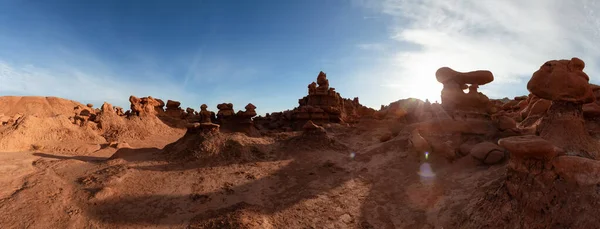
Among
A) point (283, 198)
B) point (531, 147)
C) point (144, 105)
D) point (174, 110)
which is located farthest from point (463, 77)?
point (174, 110)

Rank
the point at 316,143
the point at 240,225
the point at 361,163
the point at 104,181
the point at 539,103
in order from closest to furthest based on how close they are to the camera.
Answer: the point at 240,225 → the point at 104,181 → the point at 539,103 → the point at 361,163 → the point at 316,143

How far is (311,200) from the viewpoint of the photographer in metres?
9.12

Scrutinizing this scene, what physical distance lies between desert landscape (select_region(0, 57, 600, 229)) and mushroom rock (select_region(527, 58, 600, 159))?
29mm

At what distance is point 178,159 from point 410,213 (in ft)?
31.3

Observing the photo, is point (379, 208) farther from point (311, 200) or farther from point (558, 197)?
point (558, 197)

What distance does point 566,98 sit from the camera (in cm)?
751

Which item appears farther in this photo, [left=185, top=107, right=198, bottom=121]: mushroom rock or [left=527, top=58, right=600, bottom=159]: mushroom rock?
[left=185, top=107, right=198, bottom=121]: mushroom rock

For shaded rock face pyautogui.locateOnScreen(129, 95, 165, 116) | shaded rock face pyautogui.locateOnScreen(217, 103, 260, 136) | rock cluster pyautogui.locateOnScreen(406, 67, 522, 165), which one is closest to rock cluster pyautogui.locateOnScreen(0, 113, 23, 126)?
shaded rock face pyautogui.locateOnScreen(129, 95, 165, 116)

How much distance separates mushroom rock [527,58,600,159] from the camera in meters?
7.34

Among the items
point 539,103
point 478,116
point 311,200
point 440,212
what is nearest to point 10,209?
point 311,200

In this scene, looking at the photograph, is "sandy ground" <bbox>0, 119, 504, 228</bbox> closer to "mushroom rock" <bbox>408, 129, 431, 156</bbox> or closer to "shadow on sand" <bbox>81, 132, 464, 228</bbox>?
"shadow on sand" <bbox>81, 132, 464, 228</bbox>

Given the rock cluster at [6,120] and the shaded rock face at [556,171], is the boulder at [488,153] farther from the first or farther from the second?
the rock cluster at [6,120]

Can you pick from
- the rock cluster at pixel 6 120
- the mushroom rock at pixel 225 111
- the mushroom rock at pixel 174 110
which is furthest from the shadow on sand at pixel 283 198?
the mushroom rock at pixel 174 110

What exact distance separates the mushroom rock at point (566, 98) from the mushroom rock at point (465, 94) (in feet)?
20.3
